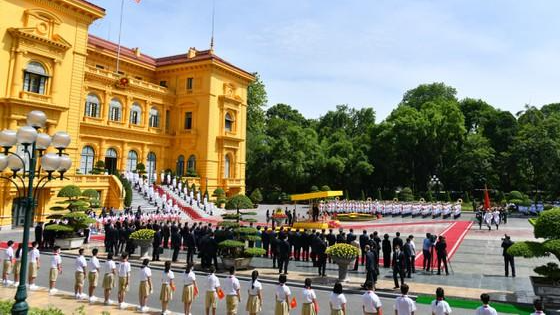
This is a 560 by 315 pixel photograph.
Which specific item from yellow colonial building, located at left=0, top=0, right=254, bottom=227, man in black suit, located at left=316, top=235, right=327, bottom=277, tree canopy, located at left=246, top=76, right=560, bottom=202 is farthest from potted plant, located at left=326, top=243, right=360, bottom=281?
tree canopy, located at left=246, top=76, right=560, bottom=202

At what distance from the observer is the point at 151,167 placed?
4472 cm

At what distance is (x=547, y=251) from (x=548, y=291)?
1.12m

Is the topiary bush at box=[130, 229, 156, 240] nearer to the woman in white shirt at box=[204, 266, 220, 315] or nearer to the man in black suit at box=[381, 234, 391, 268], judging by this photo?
the woman in white shirt at box=[204, 266, 220, 315]

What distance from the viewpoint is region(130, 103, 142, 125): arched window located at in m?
42.6

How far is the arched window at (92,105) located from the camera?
38.2 meters

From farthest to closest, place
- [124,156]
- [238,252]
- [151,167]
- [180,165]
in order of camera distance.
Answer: [180,165]
[151,167]
[124,156]
[238,252]

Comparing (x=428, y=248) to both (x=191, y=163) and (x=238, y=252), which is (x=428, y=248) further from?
(x=191, y=163)

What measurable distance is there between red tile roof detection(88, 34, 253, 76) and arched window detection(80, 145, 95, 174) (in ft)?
36.6

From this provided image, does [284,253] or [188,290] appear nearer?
[188,290]

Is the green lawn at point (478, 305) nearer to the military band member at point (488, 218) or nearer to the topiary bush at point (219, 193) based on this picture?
the military band member at point (488, 218)

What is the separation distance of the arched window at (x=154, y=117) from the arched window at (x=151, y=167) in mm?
3248

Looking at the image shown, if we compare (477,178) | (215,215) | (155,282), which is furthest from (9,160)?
(477,178)

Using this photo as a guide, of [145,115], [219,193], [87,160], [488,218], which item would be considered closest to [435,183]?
[488,218]

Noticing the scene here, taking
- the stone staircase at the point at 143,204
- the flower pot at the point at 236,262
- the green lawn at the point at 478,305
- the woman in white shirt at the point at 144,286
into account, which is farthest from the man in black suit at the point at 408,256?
the stone staircase at the point at 143,204
